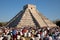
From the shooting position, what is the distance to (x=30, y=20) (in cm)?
5969

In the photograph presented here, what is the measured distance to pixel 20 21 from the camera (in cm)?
5844

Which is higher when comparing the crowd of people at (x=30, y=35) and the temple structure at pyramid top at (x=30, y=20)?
the temple structure at pyramid top at (x=30, y=20)

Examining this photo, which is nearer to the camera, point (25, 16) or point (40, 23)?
point (40, 23)

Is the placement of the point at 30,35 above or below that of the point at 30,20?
below

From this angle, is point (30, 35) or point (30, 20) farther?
point (30, 20)

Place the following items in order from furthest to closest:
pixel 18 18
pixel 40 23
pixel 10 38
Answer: pixel 18 18 < pixel 40 23 < pixel 10 38

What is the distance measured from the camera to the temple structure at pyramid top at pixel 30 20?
188 feet

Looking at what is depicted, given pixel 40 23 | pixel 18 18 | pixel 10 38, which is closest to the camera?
pixel 10 38

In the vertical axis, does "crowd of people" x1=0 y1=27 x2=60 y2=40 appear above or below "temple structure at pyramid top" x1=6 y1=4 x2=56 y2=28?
below

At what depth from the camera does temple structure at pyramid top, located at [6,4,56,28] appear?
57219 millimetres

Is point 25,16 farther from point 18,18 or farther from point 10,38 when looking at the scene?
point 10,38

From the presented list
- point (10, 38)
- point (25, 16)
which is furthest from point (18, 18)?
point (10, 38)

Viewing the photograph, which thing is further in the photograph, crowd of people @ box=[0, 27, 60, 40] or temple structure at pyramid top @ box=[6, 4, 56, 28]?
temple structure at pyramid top @ box=[6, 4, 56, 28]

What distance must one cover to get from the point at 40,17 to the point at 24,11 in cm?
481
